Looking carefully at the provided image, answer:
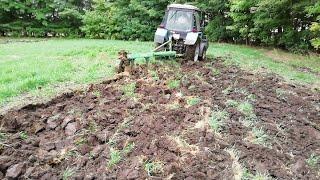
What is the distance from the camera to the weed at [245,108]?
7458mm

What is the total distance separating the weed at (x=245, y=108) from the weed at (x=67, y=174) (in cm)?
347

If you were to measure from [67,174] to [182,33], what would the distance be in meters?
8.58

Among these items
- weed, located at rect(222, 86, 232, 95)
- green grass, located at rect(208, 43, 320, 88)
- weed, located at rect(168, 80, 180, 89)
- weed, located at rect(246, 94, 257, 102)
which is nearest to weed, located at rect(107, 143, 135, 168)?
weed, located at rect(168, 80, 180, 89)

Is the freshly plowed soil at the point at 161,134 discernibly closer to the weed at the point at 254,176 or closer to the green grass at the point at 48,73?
the weed at the point at 254,176

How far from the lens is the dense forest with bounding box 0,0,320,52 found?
63.1 feet

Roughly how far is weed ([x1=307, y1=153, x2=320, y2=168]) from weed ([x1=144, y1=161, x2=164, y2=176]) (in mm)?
1967

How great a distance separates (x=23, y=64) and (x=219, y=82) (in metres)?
4.97

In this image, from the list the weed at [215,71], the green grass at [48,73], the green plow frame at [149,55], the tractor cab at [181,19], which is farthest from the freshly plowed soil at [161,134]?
the tractor cab at [181,19]

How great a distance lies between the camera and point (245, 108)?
7.69m

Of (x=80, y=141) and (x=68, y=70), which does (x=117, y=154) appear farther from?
(x=68, y=70)

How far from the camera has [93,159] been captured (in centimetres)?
514

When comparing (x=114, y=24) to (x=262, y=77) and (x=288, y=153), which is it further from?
(x=288, y=153)

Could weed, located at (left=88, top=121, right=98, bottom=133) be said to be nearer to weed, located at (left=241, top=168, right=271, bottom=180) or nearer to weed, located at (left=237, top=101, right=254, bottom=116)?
weed, located at (left=241, top=168, right=271, bottom=180)

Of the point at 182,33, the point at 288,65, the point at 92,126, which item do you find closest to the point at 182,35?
the point at 182,33
